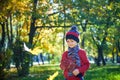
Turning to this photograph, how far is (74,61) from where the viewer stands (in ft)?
16.2

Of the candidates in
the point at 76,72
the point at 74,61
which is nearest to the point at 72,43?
the point at 74,61

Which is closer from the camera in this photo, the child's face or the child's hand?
the child's hand

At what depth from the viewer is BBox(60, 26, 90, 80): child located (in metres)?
4.94

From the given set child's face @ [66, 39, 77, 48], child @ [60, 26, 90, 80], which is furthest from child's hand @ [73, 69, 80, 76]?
child's face @ [66, 39, 77, 48]

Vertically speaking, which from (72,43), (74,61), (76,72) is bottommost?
(76,72)

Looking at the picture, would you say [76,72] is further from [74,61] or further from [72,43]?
[72,43]

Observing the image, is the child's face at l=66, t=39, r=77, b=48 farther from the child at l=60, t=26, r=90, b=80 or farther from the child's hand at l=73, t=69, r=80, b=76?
the child's hand at l=73, t=69, r=80, b=76

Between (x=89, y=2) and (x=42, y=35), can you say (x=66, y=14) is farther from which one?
(x=42, y=35)

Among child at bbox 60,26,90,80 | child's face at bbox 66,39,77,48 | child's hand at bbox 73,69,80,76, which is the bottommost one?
child's hand at bbox 73,69,80,76

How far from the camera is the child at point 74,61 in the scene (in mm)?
4938

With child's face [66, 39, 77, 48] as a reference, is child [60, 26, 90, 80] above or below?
below

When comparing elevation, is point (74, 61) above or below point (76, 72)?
above

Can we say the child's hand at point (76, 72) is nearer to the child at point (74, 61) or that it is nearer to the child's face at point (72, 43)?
the child at point (74, 61)

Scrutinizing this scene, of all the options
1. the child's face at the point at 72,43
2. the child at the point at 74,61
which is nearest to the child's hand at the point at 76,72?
the child at the point at 74,61
